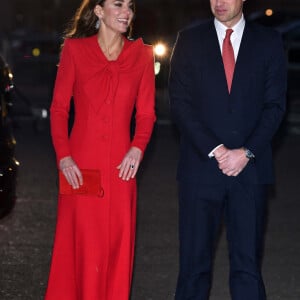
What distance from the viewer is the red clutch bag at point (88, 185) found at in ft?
19.3

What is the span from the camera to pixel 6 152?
25.7ft

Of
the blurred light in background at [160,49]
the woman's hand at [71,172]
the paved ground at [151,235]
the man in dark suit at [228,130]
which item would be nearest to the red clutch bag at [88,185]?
the woman's hand at [71,172]

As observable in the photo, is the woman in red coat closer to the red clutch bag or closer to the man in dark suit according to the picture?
the red clutch bag

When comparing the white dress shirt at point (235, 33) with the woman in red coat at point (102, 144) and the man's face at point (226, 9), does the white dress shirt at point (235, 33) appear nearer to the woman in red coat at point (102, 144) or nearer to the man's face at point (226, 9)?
the man's face at point (226, 9)

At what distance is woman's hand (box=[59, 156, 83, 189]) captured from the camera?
5867 millimetres

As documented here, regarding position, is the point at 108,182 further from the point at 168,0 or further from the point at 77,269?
the point at 168,0

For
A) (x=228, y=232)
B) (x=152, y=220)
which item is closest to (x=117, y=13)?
(x=228, y=232)

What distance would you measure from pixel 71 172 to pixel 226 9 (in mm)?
1168

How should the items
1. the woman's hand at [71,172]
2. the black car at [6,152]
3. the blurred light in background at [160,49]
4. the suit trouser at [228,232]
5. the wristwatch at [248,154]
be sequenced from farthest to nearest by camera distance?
the blurred light in background at [160,49], the black car at [6,152], the suit trouser at [228,232], the wristwatch at [248,154], the woman's hand at [71,172]

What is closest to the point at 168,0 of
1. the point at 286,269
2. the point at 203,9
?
the point at 203,9

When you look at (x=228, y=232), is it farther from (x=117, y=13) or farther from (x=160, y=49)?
(x=160, y=49)

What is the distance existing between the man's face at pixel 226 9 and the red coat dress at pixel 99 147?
1.36ft

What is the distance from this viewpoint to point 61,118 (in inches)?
234

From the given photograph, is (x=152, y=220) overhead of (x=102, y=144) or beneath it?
beneath
